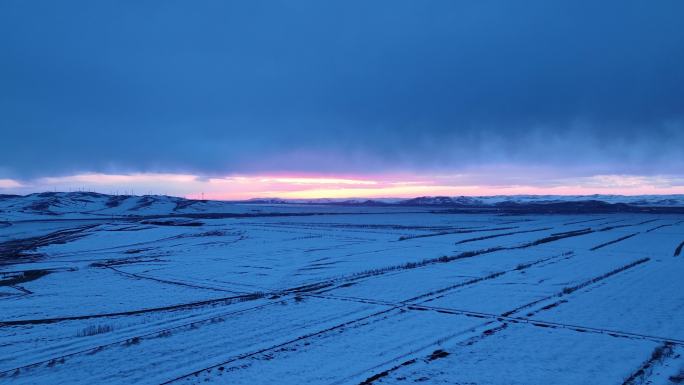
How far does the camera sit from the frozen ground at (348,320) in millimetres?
8281

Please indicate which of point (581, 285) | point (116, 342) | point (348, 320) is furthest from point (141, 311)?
point (581, 285)

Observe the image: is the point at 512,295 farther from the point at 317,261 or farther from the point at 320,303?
the point at 317,261

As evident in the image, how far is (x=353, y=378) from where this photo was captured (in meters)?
7.92

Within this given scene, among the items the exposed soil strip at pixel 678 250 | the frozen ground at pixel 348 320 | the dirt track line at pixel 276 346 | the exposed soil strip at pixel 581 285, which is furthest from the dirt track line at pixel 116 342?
the exposed soil strip at pixel 678 250

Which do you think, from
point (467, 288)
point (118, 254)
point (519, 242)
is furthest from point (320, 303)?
point (519, 242)

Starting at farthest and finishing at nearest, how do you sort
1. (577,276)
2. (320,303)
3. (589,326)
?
(577,276) < (320,303) < (589,326)

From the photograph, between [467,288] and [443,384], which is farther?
[467,288]

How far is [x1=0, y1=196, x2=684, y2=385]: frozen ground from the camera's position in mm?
8281

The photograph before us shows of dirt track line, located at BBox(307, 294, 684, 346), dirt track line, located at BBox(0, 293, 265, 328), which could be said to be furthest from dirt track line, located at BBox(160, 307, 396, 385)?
dirt track line, located at BBox(0, 293, 265, 328)

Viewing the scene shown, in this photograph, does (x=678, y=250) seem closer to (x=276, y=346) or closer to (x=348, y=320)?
(x=348, y=320)

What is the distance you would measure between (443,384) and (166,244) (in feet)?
103

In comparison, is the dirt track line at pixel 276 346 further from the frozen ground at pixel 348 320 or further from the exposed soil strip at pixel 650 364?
the exposed soil strip at pixel 650 364

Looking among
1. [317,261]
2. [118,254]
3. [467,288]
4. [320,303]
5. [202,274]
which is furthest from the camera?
[118,254]

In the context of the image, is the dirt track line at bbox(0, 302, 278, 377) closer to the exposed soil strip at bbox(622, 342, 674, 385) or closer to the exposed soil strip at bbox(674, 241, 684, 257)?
the exposed soil strip at bbox(622, 342, 674, 385)
